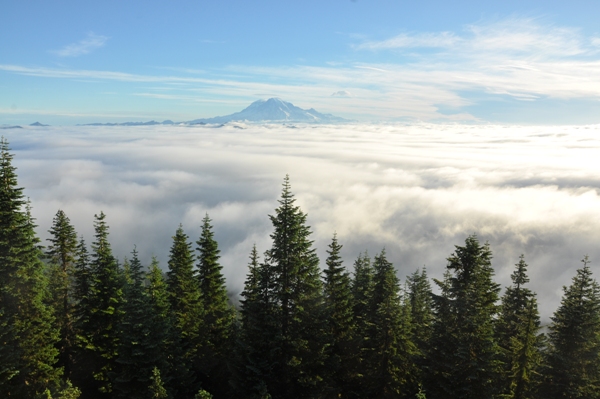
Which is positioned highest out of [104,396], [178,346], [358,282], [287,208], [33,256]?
[287,208]

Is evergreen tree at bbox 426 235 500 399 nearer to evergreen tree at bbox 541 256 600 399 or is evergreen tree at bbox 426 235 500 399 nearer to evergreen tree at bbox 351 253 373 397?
evergreen tree at bbox 351 253 373 397

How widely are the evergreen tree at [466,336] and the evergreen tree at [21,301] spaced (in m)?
25.8

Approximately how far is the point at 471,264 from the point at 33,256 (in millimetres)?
31080

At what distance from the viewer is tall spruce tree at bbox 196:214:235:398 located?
33562mm

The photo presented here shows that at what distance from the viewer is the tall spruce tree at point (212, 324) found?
3356 centimetres

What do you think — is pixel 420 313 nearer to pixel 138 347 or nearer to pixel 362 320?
pixel 362 320

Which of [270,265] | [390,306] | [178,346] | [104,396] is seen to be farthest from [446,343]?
[104,396]

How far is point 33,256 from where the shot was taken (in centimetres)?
2750

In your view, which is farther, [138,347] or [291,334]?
[138,347]

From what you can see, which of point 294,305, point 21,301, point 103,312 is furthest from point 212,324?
point 21,301

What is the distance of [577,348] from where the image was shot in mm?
27234

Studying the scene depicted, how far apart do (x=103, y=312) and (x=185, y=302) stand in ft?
23.3

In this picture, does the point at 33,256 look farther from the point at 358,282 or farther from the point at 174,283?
the point at 358,282

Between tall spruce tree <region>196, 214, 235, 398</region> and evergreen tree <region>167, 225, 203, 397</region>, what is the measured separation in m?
0.80
